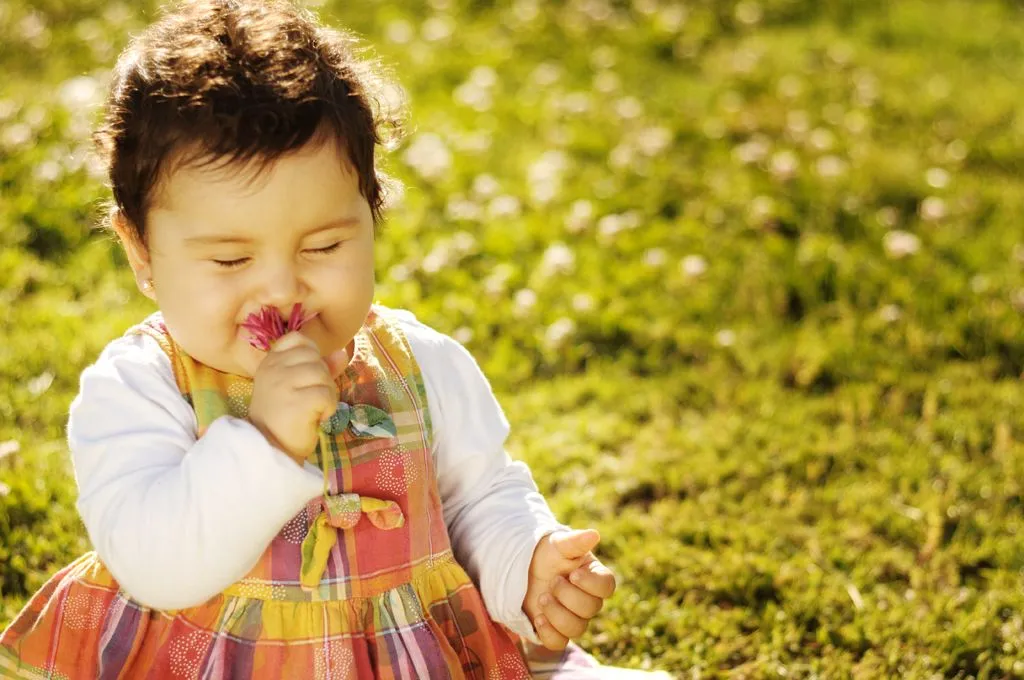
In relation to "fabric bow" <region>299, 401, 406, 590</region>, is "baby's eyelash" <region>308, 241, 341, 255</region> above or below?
above

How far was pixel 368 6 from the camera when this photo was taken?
6.02 m

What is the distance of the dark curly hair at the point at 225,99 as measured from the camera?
1763 mm

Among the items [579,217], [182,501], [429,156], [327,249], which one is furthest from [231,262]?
[429,156]

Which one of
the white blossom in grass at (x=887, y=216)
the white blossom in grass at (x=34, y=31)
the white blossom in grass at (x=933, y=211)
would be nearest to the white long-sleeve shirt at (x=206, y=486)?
the white blossom in grass at (x=887, y=216)

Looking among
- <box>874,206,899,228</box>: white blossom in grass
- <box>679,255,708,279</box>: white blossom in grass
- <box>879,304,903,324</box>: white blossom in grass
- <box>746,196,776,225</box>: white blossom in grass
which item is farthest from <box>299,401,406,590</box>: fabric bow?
<box>874,206,899,228</box>: white blossom in grass

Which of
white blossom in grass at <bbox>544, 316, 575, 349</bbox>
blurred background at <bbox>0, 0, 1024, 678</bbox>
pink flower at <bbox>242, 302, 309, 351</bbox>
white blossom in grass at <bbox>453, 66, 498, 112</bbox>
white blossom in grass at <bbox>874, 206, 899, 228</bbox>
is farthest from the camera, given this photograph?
white blossom in grass at <bbox>453, 66, 498, 112</bbox>

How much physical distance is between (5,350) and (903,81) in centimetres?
423

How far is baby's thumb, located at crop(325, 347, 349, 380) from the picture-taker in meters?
1.94

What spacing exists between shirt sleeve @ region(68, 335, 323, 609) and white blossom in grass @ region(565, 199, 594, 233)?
2.52 m

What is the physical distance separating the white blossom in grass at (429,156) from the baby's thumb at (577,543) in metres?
2.56

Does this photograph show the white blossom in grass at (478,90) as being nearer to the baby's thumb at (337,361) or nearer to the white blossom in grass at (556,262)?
the white blossom in grass at (556,262)

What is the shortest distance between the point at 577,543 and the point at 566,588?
9 centimetres

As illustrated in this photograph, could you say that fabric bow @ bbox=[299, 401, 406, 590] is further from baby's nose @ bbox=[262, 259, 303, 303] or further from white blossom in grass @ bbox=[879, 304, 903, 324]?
white blossom in grass @ bbox=[879, 304, 903, 324]

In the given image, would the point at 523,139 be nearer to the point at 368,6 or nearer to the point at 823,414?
the point at 368,6
